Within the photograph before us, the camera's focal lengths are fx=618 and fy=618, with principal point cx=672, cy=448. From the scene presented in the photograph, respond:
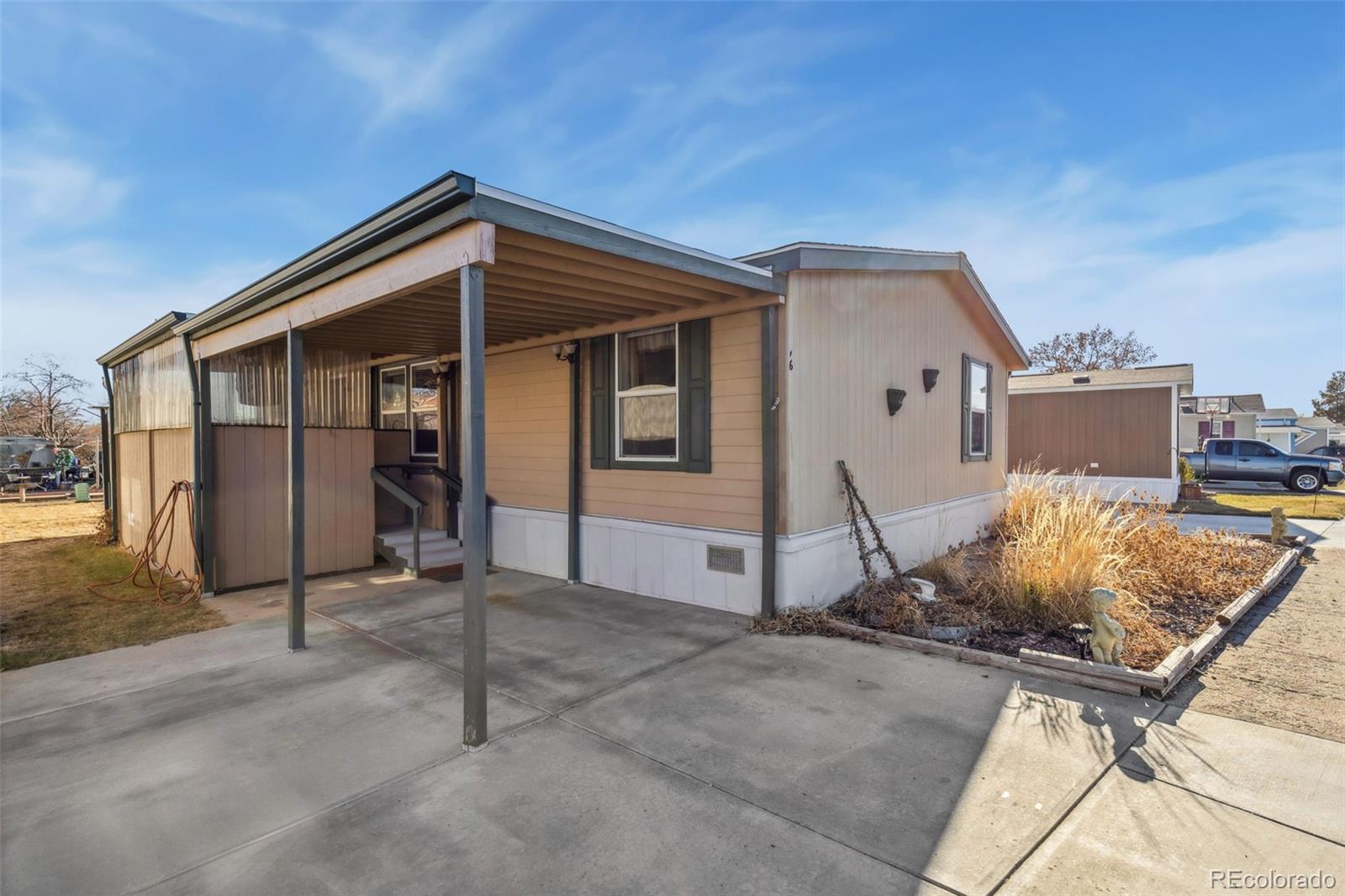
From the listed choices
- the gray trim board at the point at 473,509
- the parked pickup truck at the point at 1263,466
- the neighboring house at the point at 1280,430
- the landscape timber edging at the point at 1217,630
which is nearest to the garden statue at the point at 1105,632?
the landscape timber edging at the point at 1217,630

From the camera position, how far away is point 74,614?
551 cm

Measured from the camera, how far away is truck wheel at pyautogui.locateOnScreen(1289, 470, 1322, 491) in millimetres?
15117

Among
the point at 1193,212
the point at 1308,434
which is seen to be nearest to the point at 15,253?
the point at 1193,212

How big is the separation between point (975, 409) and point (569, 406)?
19.1 feet

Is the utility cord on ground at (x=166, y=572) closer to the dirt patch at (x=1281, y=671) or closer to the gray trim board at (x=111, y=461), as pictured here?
the gray trim board at (x=111, y=461)

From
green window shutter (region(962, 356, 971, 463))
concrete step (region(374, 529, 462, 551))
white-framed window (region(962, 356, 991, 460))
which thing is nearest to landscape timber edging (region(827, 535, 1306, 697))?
green window shutter (region(962, 356, 971, 463))

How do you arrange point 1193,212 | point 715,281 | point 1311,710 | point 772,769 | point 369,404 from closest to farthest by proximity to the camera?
point 772,769, point 1311,710, point 715,281, point 369,404, point 1193,212

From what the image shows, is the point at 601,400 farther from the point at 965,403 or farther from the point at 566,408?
the point at 965,403

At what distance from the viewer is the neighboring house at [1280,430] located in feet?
91.1

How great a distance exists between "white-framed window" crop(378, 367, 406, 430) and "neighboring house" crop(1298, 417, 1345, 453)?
43.4m

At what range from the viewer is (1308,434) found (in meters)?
30.7

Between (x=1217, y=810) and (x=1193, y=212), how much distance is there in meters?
14.4

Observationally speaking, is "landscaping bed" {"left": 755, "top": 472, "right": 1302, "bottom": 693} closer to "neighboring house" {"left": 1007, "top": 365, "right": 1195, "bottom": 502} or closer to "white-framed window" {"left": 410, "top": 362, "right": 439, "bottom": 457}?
"white-framed window" {"left": 410, "top": 362, "right": 439, "bottom": 457}

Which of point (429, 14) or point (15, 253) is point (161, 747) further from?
point (15, 253)
